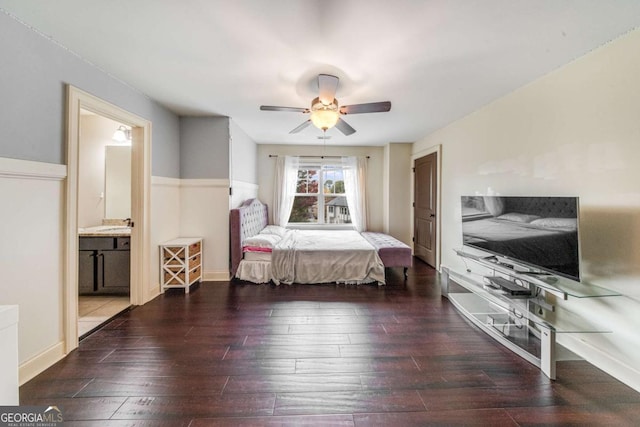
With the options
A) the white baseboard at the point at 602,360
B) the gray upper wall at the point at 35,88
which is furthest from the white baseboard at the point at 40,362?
the white baseboard at the point at 602,360

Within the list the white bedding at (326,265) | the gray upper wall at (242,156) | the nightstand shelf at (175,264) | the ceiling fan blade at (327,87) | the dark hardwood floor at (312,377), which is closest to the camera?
the dark hardwood floor at (312,377)

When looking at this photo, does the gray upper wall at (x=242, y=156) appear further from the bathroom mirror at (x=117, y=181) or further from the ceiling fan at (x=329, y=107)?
the ceiling fan at (x=329, y=107)

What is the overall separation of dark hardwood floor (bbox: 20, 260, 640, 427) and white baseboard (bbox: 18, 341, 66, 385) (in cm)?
5

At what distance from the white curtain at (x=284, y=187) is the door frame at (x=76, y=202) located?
2.92 metres

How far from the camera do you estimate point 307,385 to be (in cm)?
172

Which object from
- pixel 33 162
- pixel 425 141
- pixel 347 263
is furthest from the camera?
pixel 425 141

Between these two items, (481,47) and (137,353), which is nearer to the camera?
(481,47)

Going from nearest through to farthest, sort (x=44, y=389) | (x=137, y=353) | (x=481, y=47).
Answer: (x=44, y=389)
(x=481, y=47)
(x=137, y=353)

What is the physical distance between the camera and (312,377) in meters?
1.79

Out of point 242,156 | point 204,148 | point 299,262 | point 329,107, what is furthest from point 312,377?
point 242,156

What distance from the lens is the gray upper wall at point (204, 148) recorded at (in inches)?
147

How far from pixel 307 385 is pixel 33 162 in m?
2.34

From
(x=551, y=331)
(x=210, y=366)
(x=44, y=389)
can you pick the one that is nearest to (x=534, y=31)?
(x=551, y=331)

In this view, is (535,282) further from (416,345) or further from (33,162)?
(33,162)
